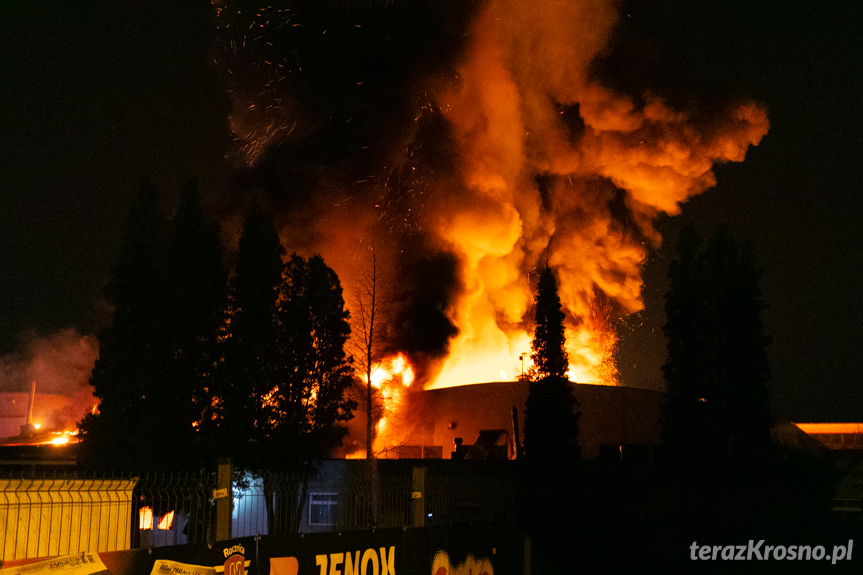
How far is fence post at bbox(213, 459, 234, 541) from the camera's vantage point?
9.49 meters

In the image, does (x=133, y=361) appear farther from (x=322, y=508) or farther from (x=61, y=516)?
(x=61, y=516)

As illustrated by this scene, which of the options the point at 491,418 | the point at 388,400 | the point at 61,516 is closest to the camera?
the point at 61,516

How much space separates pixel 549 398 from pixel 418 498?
1846 centimetres

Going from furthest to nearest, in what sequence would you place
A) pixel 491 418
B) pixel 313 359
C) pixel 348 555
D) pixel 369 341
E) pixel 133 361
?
1. pixel 491 418
2. pixel 369 341
3. pixel 313 359
4. pixel 133 361
5. pixel 348 555

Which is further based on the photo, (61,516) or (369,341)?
(369,341)

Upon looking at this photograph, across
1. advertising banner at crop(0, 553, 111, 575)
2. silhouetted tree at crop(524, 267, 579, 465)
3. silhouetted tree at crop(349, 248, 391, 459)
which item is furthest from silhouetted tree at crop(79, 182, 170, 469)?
advertising banner at crop(0, 553, 111, 575)

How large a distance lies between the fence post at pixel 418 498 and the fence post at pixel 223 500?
13.6 ft

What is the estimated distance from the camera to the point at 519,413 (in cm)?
4178

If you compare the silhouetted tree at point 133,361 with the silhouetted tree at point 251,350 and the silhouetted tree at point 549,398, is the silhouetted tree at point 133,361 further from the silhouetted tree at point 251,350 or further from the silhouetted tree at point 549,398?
the silhouetted tree at point 549,398

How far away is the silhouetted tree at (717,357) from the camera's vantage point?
3077cm

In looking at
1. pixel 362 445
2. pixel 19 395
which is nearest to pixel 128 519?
pixel 362 445

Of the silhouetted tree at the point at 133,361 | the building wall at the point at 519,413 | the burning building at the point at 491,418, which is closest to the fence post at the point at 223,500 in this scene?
the silhouetted tree at the point at 133,361

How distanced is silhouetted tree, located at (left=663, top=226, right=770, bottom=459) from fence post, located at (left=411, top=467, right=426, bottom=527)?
64.1ft

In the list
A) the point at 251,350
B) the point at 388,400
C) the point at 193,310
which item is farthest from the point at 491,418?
the point at 193,310
